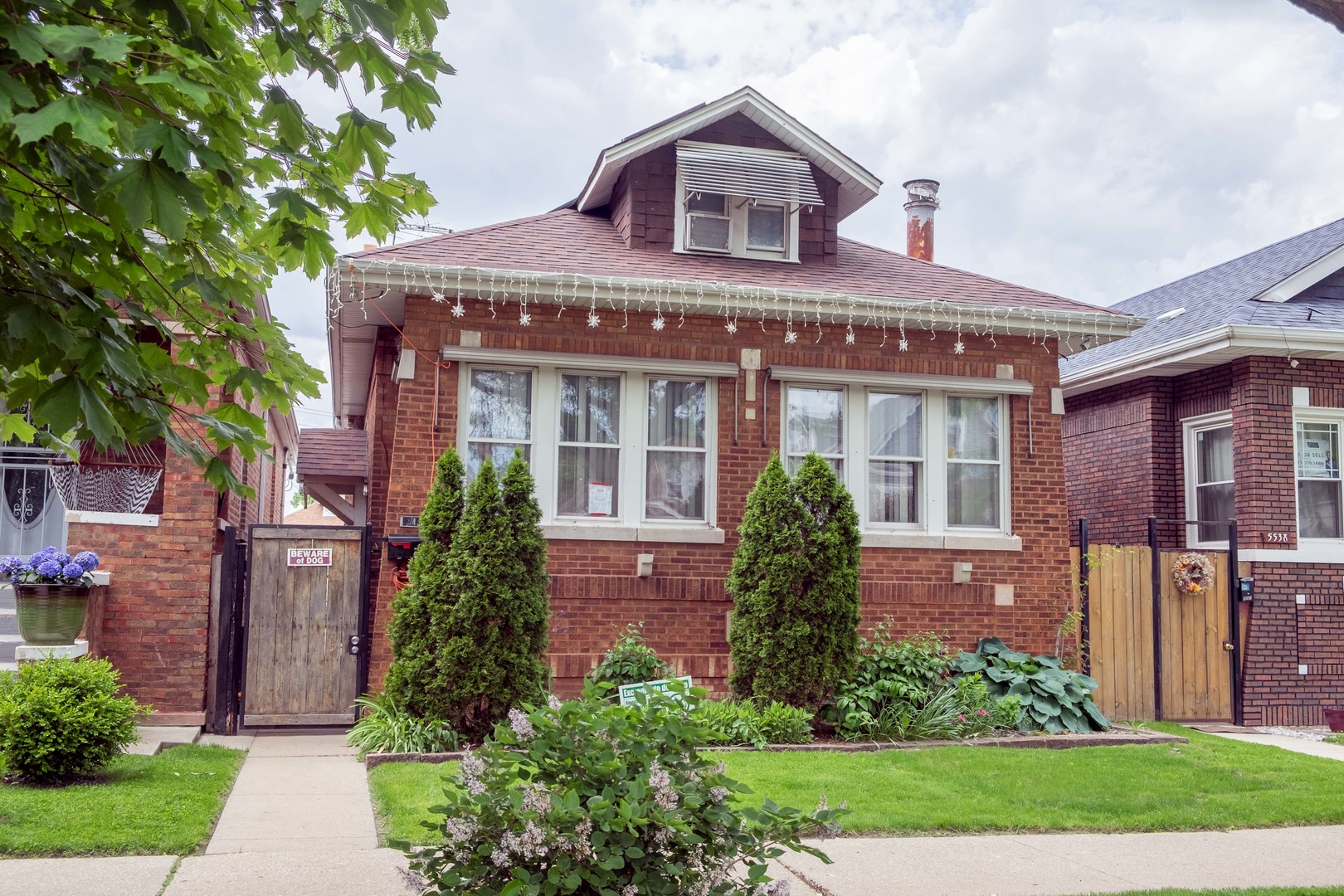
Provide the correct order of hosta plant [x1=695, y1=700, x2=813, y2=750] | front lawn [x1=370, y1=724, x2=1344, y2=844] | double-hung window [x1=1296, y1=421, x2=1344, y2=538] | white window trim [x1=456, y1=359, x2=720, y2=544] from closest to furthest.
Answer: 1. front lawn [x1=370, y1=724, x2=1344, y2=844]
2. hosta plant [x1=695, y1=700, x2=813, y2=750]
3. white window trim [x1=456, y1=359, x2=720, y2=544]
4. double-hung window [x1=1296, y1=421, x2=1344, y2=538]

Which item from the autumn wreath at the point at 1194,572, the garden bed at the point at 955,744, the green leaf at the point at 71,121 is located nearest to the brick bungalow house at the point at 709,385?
the autumn wreath at the point at 1194,572

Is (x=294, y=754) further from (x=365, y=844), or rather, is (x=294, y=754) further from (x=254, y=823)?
(x=365, y=844)

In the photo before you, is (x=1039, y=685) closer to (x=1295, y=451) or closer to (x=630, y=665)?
(x=630, y=665)

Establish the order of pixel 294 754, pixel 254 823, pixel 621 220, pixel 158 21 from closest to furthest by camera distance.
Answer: pixel 158 21 → pixel 254 823 → pixel 294 754 → pixel 621 220

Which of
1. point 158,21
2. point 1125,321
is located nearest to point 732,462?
point 1125,321

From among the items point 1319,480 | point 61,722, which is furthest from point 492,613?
point 1319,480

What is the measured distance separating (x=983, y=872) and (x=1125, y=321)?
7.14 meters

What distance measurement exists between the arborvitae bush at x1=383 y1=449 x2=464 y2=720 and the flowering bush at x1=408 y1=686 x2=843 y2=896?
16.6 ft

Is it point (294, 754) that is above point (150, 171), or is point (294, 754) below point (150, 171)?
below

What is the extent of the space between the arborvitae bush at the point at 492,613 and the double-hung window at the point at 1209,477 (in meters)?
7.99

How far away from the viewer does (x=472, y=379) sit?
10633 millimetres

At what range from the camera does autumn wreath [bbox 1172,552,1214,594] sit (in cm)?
1170

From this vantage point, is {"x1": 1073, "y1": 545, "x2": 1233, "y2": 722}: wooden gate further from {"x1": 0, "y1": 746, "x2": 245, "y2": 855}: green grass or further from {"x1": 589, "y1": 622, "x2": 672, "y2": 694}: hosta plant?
{"x1": 0, "y1": 746, "x2": 245, "y2": 855}: green grass

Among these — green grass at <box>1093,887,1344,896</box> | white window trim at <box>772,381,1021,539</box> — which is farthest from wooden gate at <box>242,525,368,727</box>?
green grass at <box>1093,887,1344,896</box>
